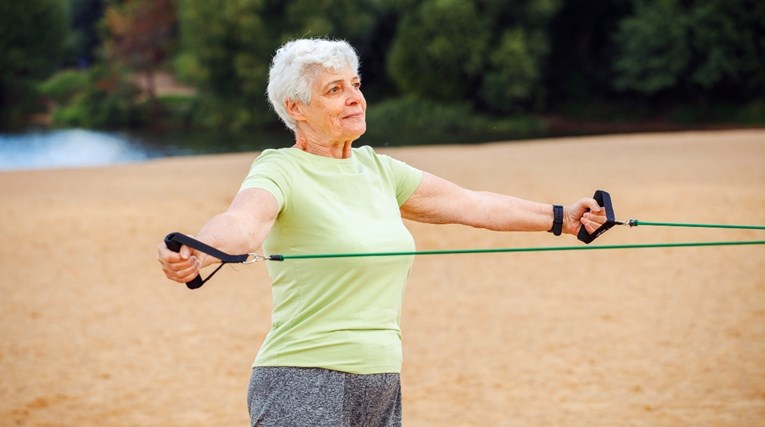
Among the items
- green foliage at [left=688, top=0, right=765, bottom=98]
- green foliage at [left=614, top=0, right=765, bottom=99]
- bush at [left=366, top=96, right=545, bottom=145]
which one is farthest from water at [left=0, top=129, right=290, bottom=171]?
green foliage at [left=688, top=0, right=765, bottom=98]

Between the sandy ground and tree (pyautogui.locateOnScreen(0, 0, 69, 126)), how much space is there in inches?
1426

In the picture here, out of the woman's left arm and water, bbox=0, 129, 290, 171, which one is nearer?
the woman's left arm

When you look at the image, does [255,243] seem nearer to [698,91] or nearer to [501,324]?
[501,324]

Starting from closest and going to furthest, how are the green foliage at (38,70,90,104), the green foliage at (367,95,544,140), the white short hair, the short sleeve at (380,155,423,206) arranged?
the white short hair → the short sleeve at (380,155,423,206) → the green foliage at (367,95,544,140) → the green foliage at (38,70,90,104)

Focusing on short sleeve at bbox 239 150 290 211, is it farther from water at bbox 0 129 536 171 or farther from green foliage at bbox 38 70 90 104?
green foliage at bbox 38 70 90 104

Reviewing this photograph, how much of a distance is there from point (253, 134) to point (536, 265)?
32659 millimetres

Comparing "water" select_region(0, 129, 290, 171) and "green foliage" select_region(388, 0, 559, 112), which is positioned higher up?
"green foliage" select_region(388, 0, 559, 112)

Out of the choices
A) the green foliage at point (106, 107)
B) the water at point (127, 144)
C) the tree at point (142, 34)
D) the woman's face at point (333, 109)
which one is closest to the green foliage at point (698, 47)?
the water at point (127, 144)

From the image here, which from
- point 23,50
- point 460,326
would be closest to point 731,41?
point 23,50

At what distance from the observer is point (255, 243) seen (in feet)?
7.48

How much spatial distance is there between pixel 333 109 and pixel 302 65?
15 cm

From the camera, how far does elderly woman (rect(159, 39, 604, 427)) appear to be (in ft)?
7.98

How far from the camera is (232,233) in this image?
2246 mm

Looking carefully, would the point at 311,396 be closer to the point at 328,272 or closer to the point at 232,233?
the point at 328,272
